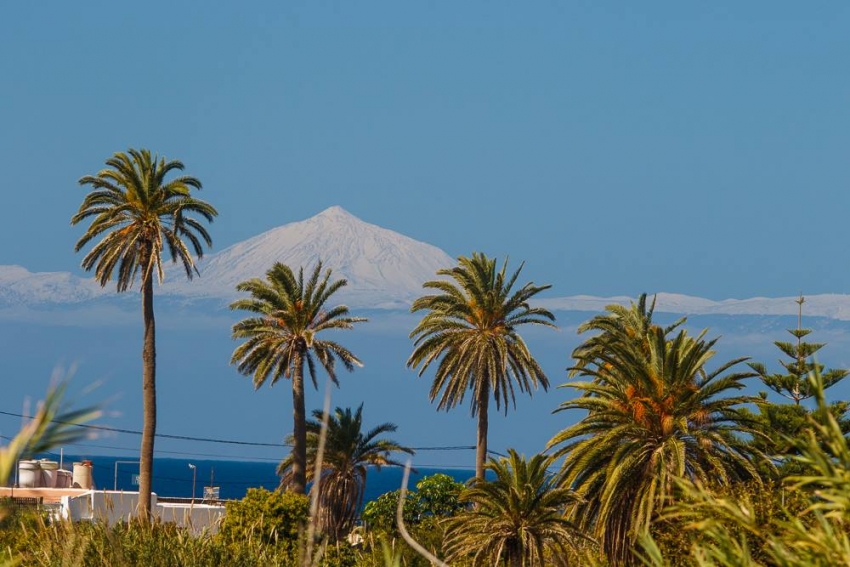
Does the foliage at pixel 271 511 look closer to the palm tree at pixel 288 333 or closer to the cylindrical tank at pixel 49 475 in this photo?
the palm tree at pixel 288 333

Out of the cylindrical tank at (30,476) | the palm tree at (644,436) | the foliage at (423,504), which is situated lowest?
the foliage at (423,504)

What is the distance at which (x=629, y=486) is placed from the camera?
123ft

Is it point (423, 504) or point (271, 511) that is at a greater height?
point (271, 511)

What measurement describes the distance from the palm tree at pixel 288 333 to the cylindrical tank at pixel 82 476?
18046mm

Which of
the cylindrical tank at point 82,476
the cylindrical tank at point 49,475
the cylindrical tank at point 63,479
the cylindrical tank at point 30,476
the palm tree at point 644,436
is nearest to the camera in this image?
the palm tree at point 644,436

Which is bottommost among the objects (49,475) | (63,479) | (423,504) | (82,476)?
(423,504)

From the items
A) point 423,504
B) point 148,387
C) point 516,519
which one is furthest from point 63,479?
point 516,519

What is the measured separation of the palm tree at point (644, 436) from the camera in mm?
37219

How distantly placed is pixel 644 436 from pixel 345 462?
3193 cm

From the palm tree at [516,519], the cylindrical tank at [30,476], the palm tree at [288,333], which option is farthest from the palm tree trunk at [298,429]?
the palm tree at [516,519]

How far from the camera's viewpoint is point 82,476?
78125mm

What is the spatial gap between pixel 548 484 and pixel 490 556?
3035 millimetres

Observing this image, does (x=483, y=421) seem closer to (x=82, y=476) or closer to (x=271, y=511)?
(x=271, y=511)

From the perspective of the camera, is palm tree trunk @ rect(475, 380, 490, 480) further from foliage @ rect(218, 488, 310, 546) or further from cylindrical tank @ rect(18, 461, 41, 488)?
cylindrical tank @ rect(18, 461, 41, 488)
